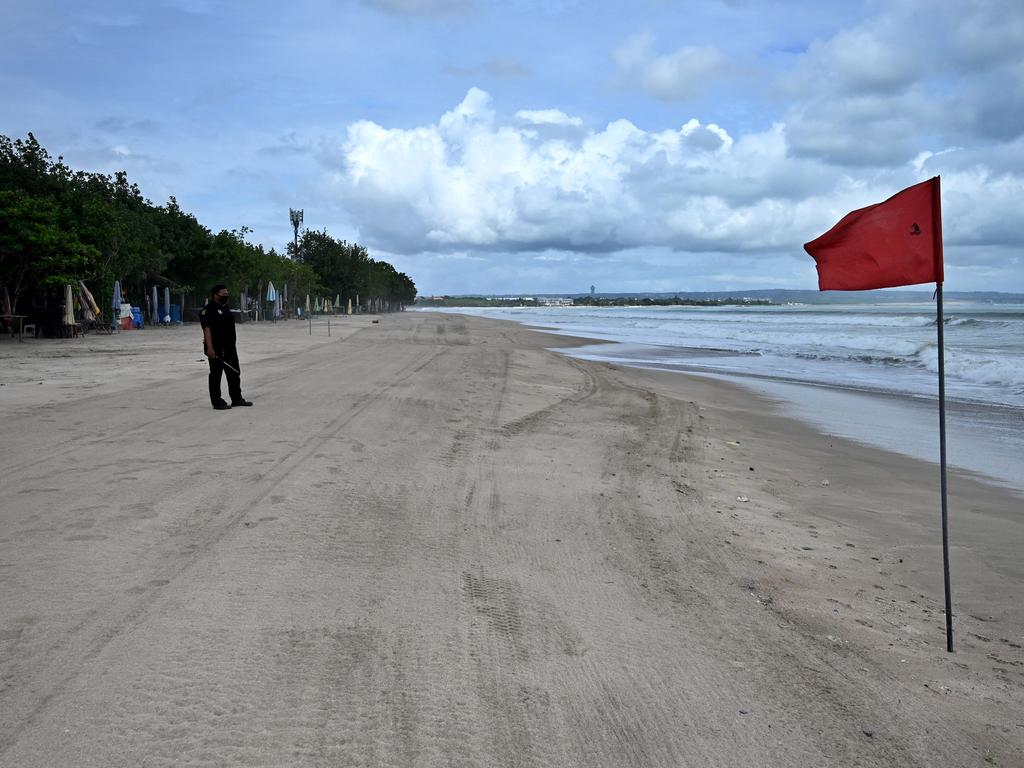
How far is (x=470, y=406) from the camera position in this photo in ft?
39.5

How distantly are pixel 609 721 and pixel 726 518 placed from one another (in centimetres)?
356

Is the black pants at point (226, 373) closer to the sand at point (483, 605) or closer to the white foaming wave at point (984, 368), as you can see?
the sand at point (483, 605)

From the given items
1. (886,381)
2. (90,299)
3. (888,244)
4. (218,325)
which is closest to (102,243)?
(90,299)

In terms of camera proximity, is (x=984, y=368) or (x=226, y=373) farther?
(x=984, y=368)

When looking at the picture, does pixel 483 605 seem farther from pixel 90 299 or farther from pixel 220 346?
pixel 90 299

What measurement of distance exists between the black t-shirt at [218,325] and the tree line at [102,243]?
15811mm

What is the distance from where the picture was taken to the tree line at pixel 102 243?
2414cm

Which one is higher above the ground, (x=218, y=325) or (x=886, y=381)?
(x=218, y=325)

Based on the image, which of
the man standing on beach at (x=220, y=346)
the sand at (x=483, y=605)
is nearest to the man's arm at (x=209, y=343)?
the man standing on beach at (x=220, y=346)

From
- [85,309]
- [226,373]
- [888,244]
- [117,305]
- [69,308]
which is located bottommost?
[226,373]

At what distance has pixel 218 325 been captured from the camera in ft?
36.0

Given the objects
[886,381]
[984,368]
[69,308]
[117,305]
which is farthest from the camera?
[117,305]

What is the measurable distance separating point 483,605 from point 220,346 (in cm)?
792

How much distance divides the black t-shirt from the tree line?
1581cm
